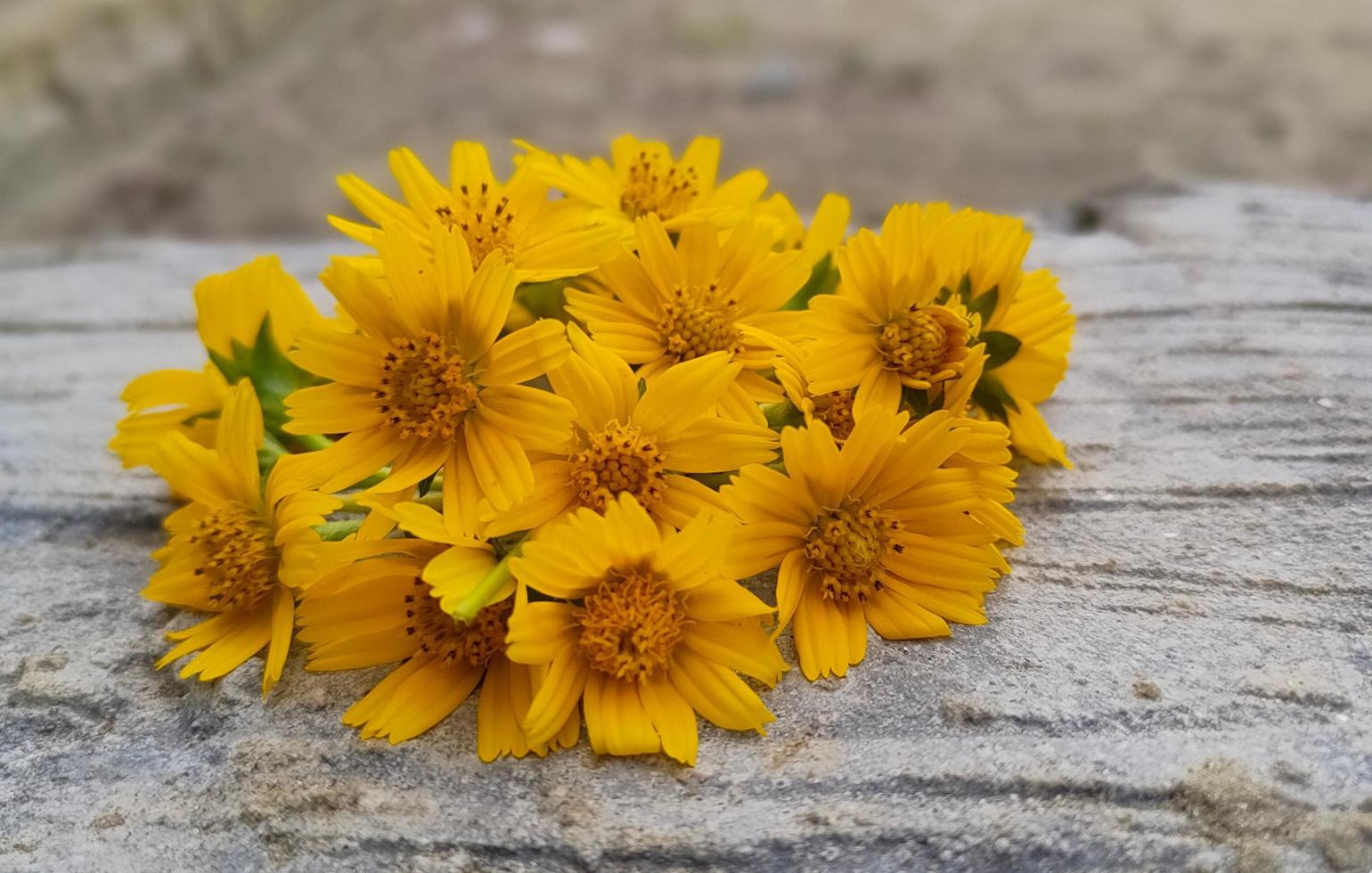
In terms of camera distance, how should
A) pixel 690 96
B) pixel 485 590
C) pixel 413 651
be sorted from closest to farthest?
pixel 485 590, pixel 413 651, pixel 690 96

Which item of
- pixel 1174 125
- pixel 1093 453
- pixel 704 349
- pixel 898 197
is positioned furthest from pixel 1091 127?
pixel 704 349

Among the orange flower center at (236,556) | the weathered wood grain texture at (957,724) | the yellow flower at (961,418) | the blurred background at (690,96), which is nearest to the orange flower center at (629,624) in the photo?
the weathered wood grain texture at (957,724)

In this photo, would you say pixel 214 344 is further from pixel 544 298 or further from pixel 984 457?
pixel 984 457

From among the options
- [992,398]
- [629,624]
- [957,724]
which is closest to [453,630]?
[629,624]

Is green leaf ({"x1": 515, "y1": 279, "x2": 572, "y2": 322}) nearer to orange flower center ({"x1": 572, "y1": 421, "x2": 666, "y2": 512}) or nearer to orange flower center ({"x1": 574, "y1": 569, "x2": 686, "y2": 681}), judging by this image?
orange flower center ({"x1": 572, "y1": 421, "x2": 666, "y2": 512})

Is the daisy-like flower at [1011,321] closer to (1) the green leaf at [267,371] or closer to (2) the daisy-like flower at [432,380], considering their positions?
(2) the daisy-like flower at [432,380]

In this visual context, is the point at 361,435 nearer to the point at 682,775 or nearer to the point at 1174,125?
the point at 682,775
